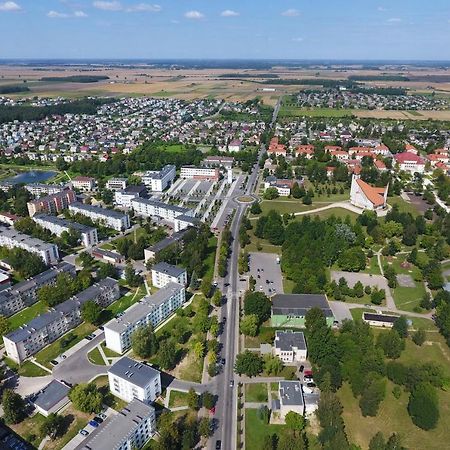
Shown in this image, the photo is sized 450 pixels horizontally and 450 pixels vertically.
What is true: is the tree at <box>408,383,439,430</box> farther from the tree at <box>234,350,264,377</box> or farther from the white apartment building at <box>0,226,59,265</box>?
the white apartment building at <box>0,226,59,265</box>

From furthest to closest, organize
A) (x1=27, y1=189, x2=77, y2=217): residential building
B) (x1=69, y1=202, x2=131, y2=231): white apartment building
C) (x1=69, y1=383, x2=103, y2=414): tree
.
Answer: (x1=27, y1=189, x2=77, y2=217): residential building < (x1=69, y1=202, x2=131, y2=231): white apartment building < (x1=69, y1=383, x2=103, y2=414): tree

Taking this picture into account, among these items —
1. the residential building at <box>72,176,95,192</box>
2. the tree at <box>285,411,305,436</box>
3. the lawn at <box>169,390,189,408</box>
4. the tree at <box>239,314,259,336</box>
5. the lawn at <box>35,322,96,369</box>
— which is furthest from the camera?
the residential building at <box>72,176,95,192</box>

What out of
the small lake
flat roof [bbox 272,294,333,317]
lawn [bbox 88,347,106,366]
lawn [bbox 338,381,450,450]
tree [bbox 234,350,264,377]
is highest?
the small lake

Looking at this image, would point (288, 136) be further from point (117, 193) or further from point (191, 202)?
point (117, 193)

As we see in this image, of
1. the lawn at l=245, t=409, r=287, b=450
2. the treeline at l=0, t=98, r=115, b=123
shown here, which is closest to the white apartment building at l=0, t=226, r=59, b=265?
the lawn at l=245, t=409, r=287, b=450

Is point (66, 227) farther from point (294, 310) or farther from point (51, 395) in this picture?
point (294, 310)

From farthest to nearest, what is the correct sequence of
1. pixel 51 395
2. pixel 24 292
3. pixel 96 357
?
pixel 24 292 → pixel 96 357 → pixel 51 395

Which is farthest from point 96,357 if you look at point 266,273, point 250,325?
point 266,273
